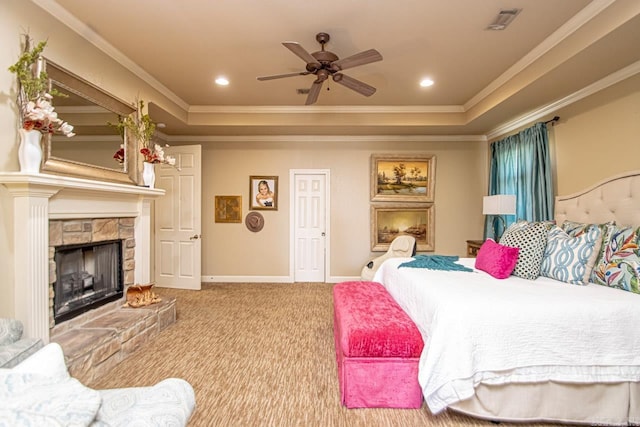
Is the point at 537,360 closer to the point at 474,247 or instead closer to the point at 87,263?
the point at 474,247

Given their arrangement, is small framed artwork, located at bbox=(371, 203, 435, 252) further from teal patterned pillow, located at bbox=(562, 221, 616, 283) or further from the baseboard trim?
teal patterned pillow, located at bbox=(562, 221, 616, 283)

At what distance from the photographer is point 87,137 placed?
2662 millimetres

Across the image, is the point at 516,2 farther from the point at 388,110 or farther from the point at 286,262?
the point at 286,262

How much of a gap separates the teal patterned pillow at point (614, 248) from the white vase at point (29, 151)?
4.06 metres

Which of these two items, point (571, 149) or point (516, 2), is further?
point (571, 149)

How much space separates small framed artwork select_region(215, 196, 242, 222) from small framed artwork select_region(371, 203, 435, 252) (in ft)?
7.64

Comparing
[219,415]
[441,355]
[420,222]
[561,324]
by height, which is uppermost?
[420,222]

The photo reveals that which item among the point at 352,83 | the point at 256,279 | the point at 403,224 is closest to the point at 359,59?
the point at 352,83

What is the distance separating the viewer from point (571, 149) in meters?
3.38

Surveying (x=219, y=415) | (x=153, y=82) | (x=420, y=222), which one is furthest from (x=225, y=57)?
(x=420, y=222)

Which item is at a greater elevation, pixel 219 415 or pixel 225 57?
pixel 225 57

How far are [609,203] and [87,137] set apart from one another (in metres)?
4.57

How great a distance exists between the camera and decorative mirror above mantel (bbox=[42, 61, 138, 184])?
7.75ft

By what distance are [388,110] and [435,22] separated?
6.50 feet
